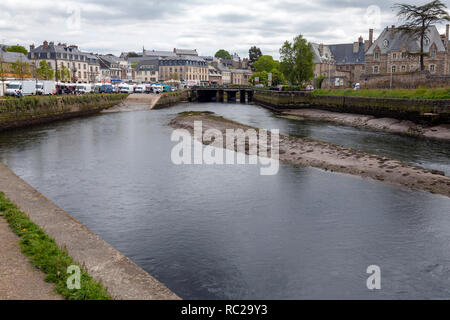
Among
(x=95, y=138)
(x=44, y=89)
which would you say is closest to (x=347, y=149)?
(x=95, y=138)

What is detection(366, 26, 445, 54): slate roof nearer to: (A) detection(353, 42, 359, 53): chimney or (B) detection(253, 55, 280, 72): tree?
(A) detection(353, 42, 359, 53): chimney

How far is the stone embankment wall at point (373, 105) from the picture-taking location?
46.1 m

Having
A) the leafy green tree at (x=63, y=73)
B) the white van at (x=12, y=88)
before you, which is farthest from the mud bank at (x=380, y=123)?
the leafy green tree at (x=63, y=73)

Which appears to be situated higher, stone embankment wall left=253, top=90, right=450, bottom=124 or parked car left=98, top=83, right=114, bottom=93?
parked car left=98, top=83, right=114, bottom=93

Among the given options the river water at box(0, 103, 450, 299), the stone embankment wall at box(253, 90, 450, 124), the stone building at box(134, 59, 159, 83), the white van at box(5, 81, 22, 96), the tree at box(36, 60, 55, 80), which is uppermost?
the stone building at box(134, 59, 159, 83)

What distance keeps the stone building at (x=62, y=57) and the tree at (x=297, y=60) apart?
53876mm

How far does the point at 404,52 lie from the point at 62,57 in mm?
91364

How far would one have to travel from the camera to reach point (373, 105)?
57969 mm

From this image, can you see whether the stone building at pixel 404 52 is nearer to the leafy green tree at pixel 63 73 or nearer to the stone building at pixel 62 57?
the stone building at pixel 62 57

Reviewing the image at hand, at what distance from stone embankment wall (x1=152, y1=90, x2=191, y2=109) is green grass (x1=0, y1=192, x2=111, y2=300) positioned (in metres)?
75.4

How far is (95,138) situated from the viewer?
42.8 metres

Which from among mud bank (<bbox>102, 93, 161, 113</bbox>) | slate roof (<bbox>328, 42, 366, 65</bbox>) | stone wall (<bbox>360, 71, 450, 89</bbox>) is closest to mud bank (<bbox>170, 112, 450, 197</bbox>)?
stone wall (<bbox>360, 71, 450, 89</bbox>)

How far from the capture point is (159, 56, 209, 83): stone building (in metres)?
177

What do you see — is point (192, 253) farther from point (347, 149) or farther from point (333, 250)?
point (347, 149)
